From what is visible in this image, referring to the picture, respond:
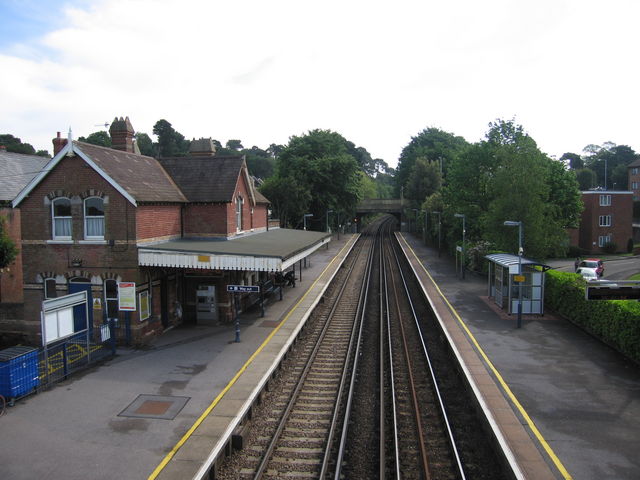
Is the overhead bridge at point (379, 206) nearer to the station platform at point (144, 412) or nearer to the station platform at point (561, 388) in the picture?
the station platform at point (561, 388)

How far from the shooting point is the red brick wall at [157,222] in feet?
66.6

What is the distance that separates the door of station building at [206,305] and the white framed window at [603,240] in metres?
47.5

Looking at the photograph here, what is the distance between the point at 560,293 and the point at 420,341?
29.0 feet

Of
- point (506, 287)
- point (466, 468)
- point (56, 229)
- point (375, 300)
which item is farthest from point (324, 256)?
point (466, 468)

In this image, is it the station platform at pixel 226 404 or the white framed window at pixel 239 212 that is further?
the white framed window at pixel 239 212

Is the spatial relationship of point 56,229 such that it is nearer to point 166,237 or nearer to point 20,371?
point 166,237

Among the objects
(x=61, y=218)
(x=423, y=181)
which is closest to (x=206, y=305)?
(x=61, y=218)

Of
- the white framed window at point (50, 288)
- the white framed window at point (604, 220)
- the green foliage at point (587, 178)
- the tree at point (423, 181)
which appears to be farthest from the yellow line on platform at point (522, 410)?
the green foliage at point (587, 178)

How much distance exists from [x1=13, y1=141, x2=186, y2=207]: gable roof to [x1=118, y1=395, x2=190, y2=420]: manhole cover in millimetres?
8645

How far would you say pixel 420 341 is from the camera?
21.7 meters

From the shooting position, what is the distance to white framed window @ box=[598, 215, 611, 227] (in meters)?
54.2

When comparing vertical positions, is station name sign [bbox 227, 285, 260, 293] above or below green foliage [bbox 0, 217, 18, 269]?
below

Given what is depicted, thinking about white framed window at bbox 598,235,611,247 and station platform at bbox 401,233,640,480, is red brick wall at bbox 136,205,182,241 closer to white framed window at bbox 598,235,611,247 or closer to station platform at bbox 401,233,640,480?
station platform at bbox 401,233,640,480

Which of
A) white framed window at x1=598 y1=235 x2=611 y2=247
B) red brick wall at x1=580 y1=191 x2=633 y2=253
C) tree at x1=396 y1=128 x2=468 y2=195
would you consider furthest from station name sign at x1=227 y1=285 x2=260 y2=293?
tree at x1=396 y1=128 x2=468 y2=195
